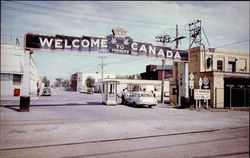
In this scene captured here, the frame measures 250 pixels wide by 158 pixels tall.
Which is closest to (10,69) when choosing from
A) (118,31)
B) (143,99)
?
(118,31)

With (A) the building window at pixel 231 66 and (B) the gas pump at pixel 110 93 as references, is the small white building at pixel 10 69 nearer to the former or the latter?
(B) the gas pump at pixel 110 93

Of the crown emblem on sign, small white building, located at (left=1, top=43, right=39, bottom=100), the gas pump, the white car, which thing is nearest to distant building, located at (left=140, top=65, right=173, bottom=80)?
small white building, located at (left=1, top=43, right=39, bottom=100)

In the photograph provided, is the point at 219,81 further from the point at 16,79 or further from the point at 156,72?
the point at 156,72

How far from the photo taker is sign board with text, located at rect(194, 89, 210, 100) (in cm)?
2025

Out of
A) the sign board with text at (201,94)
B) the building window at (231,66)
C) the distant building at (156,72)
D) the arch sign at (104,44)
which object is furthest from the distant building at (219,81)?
the distant building at (156,72)

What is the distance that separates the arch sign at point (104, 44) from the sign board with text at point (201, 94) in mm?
4179

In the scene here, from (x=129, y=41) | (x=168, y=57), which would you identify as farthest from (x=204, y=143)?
(x=168, y=57)

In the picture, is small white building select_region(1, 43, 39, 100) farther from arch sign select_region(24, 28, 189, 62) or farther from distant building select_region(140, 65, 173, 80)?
distant building select_region(140, 65, 173, 80)

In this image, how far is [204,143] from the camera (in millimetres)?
7164

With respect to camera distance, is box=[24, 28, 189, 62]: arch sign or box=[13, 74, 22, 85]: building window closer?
box=[24, 28, 189, 62]: arch sign

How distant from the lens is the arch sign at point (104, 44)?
16.5 meters

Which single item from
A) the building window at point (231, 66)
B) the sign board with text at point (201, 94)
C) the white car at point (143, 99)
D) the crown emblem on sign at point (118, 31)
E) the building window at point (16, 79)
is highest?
the crown emblem on sign at point (118, 31)

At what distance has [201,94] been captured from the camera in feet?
67.4

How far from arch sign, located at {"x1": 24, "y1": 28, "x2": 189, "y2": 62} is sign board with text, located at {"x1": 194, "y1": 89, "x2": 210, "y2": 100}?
4.18m
